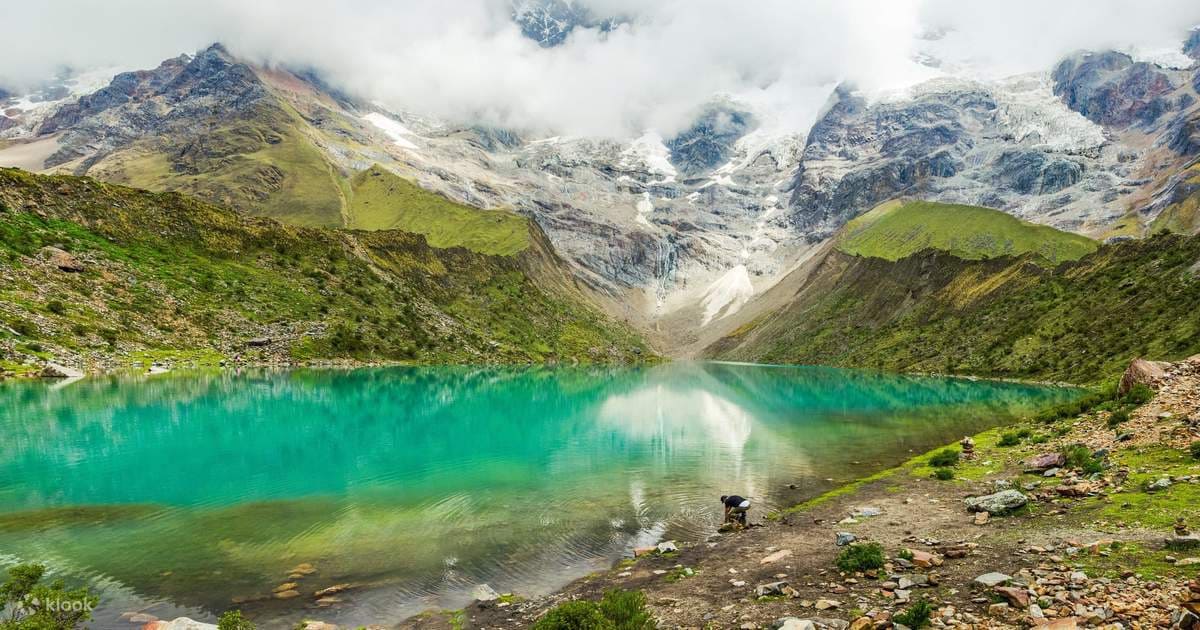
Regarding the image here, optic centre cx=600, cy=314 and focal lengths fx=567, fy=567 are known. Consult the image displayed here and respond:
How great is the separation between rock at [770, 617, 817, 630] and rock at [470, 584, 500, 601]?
30.1 feet

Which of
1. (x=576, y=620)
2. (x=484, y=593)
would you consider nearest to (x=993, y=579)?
(x=576, y=620)

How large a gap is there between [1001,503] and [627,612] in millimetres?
15840

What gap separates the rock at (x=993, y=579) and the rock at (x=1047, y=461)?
16.1m

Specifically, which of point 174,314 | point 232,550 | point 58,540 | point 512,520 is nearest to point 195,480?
point 58,540

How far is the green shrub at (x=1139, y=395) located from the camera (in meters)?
32.0

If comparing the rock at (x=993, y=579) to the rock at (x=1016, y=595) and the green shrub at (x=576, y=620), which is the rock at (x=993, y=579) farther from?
the green shrub at (x=576, y=620)

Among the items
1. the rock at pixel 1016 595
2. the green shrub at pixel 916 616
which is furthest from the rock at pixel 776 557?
the rock at pixel 1016 595

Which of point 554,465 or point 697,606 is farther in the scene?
point 554,465

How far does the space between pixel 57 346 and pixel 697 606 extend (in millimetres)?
88939

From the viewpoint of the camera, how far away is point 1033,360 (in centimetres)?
11150

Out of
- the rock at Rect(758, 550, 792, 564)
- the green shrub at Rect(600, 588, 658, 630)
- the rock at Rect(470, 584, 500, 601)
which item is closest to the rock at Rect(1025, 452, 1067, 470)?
the rock at Rect(758, 550, 792, 564)

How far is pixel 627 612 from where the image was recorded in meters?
13.5

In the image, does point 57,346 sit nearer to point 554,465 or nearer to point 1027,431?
point 554,465

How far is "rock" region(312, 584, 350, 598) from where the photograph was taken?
1806 centimetres
